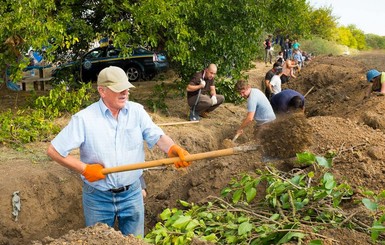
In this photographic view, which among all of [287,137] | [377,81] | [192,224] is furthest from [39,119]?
[377,81]

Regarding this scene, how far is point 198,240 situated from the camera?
12.5 ft

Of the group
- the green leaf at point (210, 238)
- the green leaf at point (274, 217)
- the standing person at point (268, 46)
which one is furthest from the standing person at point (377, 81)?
the standing person at point (268, 46)

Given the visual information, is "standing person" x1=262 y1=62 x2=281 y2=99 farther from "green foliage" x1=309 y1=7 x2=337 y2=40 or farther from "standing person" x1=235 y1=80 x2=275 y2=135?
"green foliage" x1=309 y1=7 x2=337 y2=40

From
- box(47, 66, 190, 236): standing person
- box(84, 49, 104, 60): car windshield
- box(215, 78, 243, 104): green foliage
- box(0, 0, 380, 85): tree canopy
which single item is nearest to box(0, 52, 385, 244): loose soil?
box(47, 66, 190, 236): standing person

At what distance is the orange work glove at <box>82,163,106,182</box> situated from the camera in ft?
14.4

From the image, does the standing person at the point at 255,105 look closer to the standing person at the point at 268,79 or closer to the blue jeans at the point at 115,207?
the blue jeans at the point at 115,207

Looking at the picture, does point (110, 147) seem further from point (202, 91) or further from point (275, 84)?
point (275, 84)

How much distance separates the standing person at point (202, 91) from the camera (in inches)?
462

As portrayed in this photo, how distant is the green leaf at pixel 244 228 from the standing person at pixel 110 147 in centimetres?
89

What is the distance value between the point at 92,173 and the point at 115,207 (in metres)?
0.51

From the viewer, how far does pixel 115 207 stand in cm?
474

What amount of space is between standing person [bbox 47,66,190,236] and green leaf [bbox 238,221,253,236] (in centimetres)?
89

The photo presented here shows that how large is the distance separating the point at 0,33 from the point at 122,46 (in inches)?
106

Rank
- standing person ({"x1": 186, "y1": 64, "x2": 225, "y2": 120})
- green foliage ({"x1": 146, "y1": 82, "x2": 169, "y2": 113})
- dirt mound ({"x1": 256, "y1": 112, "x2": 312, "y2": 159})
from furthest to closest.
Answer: green foliage ({"x1": 146, "y1": 82, "x2": 169, "y2": 113}), standing person ({"x1": 186, "y1": 64, "x2": 225, "y2": 120}), dirt mound ({"x1": 256, "y1": 112, "x2": 312, "y2": 159})
